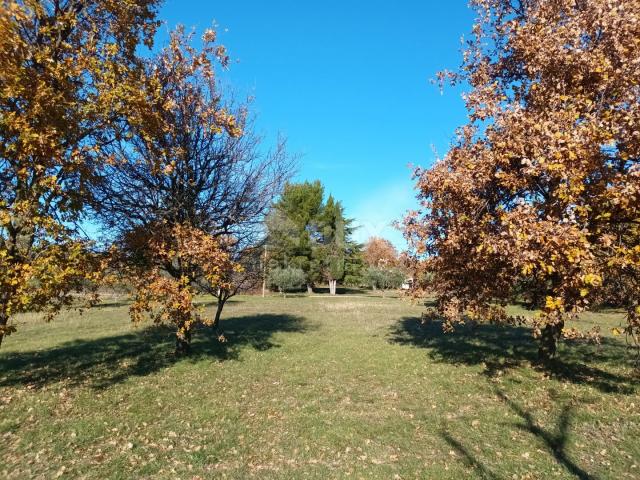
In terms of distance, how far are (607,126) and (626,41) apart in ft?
8.20

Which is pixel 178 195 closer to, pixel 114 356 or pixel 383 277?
pixel 114 356

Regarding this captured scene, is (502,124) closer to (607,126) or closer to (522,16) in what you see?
(607,126)

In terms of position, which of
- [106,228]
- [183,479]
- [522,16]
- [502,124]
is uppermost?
[522,16]

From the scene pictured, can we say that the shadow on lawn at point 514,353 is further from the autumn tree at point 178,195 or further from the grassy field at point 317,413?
the autumn tree at point 178,195

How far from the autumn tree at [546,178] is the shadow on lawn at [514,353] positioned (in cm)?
117

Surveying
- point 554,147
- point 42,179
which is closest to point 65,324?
point 42,179

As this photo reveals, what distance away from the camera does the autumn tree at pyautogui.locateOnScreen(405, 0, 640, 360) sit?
728 centimetres

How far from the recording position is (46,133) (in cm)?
798

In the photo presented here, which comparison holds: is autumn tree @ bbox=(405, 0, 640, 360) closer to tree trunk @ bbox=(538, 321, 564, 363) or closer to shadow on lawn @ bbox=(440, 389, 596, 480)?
tree trunk @ bbox=(538, 321, 564, 363)

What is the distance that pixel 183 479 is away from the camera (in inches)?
250

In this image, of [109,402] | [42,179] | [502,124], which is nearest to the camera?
[42,179]

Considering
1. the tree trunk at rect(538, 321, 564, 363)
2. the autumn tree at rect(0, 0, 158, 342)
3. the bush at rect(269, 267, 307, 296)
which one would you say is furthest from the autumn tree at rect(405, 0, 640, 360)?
the bush at rect(269, 267, 307, 296)

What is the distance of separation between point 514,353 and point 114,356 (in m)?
14.3

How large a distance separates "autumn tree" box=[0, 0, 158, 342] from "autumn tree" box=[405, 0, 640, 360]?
25.9 feet
